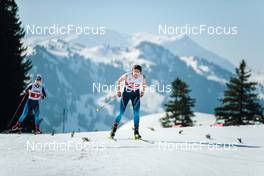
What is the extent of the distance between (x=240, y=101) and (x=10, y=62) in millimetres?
33471

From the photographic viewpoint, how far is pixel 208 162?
9.08 m

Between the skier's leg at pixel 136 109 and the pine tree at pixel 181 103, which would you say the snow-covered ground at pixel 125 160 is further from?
the pine tree at pixel 181 103

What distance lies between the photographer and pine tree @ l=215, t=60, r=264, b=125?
2340 inches

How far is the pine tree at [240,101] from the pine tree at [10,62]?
30.4 m

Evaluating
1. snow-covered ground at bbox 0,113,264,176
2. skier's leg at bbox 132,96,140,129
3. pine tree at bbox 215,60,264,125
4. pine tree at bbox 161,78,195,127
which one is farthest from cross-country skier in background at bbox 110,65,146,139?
pine tree at bbox 161,78,195,127

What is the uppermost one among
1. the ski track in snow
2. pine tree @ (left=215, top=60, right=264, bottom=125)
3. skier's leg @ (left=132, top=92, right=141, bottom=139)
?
pine tree @ (left=215, top=60, right=264, bottom=125)

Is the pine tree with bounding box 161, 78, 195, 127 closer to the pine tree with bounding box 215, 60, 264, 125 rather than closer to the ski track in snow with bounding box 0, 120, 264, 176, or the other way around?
the pine tree with bounding box 215, 60, 264, 125

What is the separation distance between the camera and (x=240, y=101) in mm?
59781

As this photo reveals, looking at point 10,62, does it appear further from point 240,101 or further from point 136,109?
point 240,101

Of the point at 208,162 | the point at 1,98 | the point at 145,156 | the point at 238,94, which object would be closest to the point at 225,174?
the point at 208,162

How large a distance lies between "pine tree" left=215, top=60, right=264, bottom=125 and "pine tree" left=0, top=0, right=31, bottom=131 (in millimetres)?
30440

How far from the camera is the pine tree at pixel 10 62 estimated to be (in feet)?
123

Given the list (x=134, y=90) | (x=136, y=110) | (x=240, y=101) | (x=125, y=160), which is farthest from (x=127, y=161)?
(x=240, y=101)

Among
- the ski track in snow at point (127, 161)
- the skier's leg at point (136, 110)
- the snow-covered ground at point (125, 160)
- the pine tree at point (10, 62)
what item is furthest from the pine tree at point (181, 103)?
the ski track in snow at point (127, 161)
